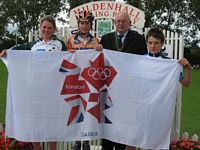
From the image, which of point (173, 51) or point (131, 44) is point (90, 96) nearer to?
point (131, 44)

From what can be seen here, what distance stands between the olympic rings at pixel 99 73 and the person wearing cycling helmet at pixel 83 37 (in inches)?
15.0

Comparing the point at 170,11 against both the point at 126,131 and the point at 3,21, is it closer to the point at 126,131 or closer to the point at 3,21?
the point at 3,21

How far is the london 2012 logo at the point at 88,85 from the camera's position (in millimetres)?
5953

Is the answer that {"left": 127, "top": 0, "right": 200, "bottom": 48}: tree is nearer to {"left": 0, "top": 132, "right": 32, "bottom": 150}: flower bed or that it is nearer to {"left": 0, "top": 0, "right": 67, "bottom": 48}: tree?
{"left": 0, "top": 0, "right": 67, "bottom": 48}: tree

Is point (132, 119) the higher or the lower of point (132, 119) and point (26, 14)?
the lower

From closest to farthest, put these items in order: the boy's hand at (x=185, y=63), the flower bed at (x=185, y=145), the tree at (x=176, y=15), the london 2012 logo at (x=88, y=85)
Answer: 1. the boy's hand at (x=185, y=63)
2. the london 2012 logo at (x=88, y=85)
3. the flower bed at (x=185, y=145)
4. the tree at (x=176, y=15)

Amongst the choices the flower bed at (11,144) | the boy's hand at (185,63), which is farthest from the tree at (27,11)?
the boy's hand at (185,63)

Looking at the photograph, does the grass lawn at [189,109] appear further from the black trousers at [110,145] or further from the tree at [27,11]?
the tree at [27,11]

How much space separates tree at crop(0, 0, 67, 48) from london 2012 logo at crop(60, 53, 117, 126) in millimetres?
46170

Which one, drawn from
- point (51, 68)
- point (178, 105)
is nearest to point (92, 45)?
point (51, 68)

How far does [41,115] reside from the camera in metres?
5.98

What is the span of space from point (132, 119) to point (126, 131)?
19 centimetres

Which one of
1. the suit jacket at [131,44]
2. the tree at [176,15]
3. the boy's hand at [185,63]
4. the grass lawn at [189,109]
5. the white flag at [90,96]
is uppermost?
the tree at [176,15]

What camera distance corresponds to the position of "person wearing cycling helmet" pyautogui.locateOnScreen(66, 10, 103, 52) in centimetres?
622
